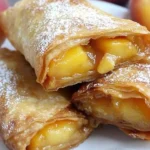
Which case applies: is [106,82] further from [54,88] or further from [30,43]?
[30,43]

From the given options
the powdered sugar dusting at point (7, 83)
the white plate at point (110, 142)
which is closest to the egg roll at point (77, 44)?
the powdered sugar dusting at point (7, 83)

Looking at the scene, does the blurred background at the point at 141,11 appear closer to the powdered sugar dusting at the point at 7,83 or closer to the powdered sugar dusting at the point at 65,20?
the powdered sugar dusting at the point at 65,20

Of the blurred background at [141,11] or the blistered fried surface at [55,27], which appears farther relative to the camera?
the blurred background at [141,11]

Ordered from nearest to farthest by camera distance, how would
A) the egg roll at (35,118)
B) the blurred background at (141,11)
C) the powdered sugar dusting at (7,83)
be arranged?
the egg roll at (35,118) < the powdered sugar dusting at (7,83) < the blurred background at (141,11)

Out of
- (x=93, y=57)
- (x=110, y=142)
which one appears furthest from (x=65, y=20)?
(x=110, y=142)

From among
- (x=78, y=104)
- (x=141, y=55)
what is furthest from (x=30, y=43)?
(x=141, y=55)

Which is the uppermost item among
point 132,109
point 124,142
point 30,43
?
point 30,43

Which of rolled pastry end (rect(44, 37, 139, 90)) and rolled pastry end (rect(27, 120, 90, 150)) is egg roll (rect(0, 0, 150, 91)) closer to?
rolled pastry end (rect(44, 37, 139, 90))

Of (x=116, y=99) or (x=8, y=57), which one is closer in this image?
(x=116, y=99)
